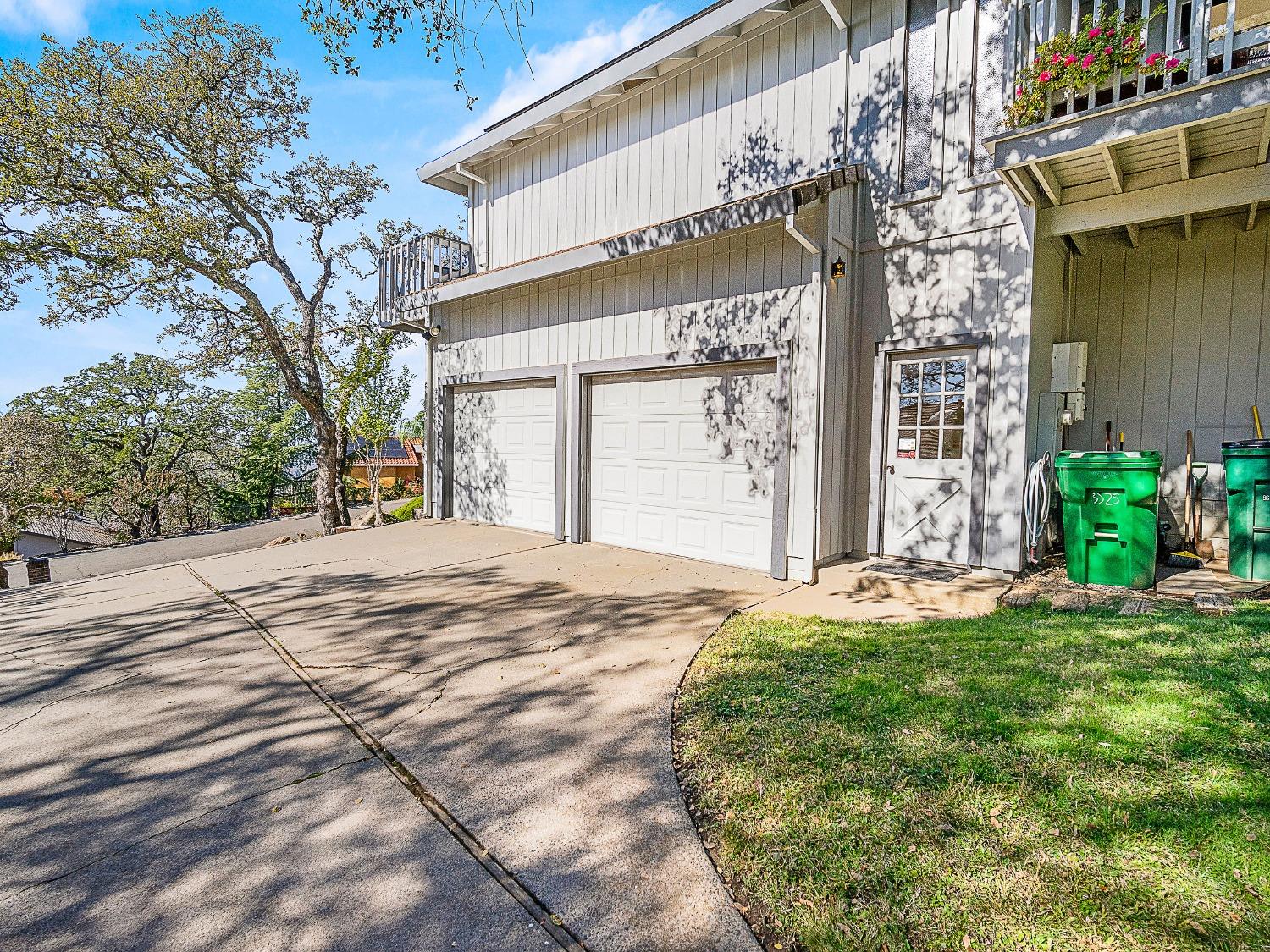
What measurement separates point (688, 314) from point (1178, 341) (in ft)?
14.6

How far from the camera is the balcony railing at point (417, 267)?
30.8 feet

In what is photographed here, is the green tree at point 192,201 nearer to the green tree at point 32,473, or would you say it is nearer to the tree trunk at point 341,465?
the tree trunk at point 341,465

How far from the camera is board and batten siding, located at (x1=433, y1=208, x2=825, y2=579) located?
17.9 ft

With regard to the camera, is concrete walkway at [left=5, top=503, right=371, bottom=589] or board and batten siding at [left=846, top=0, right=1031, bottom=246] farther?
concrete walkway at [left=5, top=503, right=371, bottom=589]

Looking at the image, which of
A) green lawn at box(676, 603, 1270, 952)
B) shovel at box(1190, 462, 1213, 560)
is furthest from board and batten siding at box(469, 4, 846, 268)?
green lawn at box(676, 603, 1270, 952)

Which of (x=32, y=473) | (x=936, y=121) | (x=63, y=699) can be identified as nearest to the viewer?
(x=63, y=699)

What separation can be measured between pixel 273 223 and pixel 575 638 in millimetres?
12418

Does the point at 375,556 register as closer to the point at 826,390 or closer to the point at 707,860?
the point at 826,390

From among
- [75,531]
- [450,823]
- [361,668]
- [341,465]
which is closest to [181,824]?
[450,823]

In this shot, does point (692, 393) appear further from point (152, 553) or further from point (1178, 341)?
point (152, 553)

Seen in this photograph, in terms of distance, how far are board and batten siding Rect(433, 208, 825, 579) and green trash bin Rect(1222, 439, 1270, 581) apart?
3038 millimetres

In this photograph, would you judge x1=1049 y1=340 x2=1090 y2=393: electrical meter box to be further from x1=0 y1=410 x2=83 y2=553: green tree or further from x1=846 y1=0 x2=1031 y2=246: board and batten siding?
x1=0 y1=410 x2=83 y2=553: green tree

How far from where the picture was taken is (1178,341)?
217 inches

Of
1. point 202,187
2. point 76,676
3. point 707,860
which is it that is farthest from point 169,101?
point 707,860
